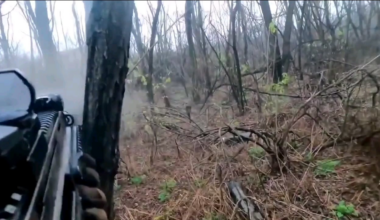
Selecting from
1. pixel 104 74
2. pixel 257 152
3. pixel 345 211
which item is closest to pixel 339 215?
pixel 345 211

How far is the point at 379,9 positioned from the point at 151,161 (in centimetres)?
750

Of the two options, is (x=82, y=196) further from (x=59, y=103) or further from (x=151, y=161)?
(x=151, y=161)

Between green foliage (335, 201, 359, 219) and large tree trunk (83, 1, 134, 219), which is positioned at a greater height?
large tree trunk (83, 1, 134, 219)

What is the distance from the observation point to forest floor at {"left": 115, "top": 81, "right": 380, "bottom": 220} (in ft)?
10.0

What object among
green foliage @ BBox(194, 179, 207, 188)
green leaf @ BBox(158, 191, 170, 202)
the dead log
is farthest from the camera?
green leaf @ BBox(158, 191, 170, 202)

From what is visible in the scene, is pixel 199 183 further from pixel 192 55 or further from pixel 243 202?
pixel 192 55

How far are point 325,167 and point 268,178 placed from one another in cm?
48

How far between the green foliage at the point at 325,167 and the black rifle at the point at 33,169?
6.40 ft

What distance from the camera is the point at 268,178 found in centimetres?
341

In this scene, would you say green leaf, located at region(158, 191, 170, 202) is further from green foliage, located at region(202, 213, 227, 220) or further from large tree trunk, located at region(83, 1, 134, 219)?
large tree trunk, located at region(83, 1, 134, 219)

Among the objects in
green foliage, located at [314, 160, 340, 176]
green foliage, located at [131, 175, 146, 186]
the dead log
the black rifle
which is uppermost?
the black rifle

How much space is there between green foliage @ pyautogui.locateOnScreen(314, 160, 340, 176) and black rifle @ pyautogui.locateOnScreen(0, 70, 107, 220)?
1.95m

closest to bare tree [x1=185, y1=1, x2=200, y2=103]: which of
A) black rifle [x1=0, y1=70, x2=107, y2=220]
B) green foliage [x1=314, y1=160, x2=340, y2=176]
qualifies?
green foliage [x1=314, y1=160, x2=340, y2=176]

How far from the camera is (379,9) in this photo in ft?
32.7
